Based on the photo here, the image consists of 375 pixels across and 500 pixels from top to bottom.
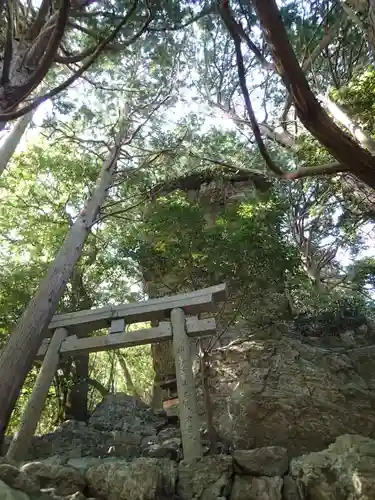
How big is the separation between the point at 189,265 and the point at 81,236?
5.89 feet

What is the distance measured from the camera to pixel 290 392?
664 cm

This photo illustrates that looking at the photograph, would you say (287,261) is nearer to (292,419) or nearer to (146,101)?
(292,419)

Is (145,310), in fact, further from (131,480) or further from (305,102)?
(305,102)

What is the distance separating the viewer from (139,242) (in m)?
7.12

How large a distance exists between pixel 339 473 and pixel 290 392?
2789mm

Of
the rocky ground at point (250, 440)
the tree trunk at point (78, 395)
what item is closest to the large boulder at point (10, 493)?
the rocky ground at point (250, 440)

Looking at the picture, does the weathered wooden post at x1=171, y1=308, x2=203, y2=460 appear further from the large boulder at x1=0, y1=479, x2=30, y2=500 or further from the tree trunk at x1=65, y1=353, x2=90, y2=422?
the tree trunk at x1=65, y1=353, x2=90, y2=422

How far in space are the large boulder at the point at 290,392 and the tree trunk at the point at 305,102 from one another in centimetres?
467

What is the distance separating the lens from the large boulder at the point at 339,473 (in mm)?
3605

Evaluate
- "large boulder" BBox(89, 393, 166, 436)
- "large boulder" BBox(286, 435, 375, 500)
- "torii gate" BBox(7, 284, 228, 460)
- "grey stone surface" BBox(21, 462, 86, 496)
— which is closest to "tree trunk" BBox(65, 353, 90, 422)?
"large boulder" BBox(89, 393, 166, 436)

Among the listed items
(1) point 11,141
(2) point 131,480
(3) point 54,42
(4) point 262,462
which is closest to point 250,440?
(4) point 262,462

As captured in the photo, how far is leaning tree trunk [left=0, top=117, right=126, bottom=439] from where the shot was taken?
4254 mm

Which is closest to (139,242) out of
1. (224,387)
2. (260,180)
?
(224,387)

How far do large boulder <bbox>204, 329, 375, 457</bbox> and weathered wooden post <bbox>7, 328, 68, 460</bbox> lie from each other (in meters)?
2.74
